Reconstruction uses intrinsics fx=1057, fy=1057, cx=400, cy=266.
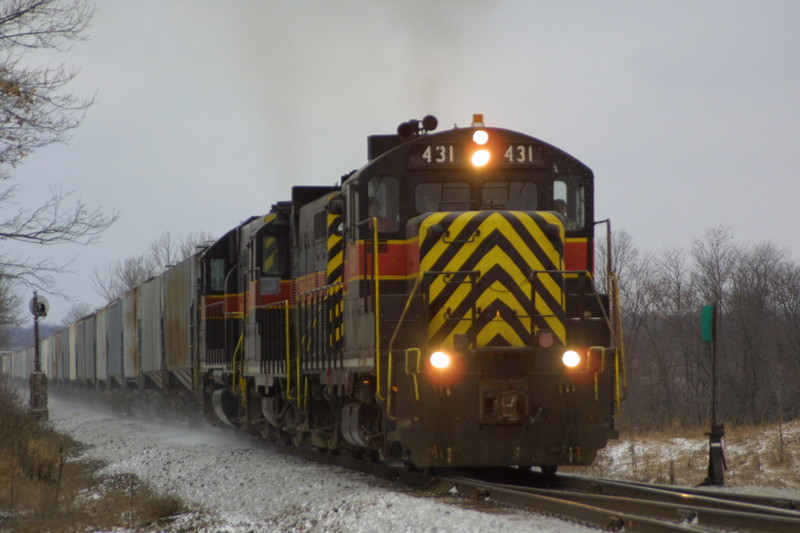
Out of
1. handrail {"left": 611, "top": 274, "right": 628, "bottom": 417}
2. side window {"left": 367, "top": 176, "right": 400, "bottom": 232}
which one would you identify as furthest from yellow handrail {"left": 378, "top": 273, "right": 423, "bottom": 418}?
handrail {"left": 611, "top": 274, "right": 628, "bottom": 417}

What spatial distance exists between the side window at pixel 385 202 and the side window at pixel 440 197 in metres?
0.22

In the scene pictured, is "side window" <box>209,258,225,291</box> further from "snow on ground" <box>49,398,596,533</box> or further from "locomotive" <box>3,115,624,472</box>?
"locomotive" <box>3,115,624,472</box>

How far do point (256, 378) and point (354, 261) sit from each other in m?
5.66

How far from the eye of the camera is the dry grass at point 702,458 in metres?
16.3

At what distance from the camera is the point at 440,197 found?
36.7ft

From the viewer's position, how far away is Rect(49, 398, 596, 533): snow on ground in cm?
807

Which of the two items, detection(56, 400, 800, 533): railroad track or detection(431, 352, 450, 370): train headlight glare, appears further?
detection(431, 352, 450, 370): train headlight glare

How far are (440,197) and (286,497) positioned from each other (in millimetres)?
3477

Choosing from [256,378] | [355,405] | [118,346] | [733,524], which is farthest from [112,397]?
[733,524]

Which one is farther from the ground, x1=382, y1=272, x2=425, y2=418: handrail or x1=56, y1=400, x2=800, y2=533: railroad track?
x1=382, y1=272, x2=425, y2=418: handrail

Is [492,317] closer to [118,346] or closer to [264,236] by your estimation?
[264,236]

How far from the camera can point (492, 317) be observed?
10484mm

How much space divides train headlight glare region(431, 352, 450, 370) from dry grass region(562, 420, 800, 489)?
5.23 metres

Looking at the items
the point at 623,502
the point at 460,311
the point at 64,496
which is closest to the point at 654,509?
the point at 623,502
